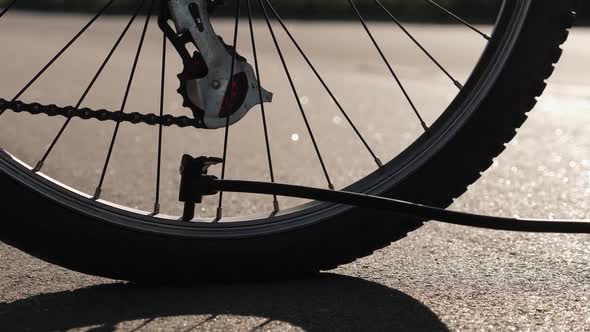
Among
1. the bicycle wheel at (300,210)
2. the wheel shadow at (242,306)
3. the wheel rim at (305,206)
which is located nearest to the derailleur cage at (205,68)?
the bicycle wheel at (300,210)

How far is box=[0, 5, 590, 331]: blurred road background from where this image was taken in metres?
2.41

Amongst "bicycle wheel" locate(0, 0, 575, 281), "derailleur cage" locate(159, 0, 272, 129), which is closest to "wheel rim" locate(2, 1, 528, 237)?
"bicycle wheel" locate(0, 0, 575, 281)

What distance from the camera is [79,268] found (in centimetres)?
257

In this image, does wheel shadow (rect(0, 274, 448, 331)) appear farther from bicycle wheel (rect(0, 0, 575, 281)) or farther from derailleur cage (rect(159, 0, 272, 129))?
derailleur cage (rect(159, 0, 272, 129))

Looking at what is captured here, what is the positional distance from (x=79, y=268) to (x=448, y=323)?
2.78 feet

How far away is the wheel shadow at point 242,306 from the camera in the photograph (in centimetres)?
235

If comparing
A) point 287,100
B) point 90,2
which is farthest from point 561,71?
point 90,2

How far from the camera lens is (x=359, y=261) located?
2.95 metres

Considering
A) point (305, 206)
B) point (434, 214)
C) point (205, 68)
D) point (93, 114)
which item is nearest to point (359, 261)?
point (305, 206)

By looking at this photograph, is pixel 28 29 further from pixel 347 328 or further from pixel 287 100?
pixel 347 328

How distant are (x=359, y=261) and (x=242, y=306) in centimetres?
57

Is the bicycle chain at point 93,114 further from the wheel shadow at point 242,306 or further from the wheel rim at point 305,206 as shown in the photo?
the wheel shadow at point 242,306

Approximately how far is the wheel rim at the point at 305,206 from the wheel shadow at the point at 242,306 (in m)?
0.14

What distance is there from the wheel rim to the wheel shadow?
0.14m
